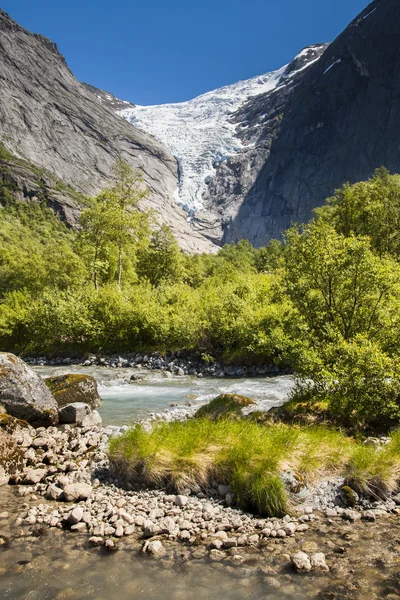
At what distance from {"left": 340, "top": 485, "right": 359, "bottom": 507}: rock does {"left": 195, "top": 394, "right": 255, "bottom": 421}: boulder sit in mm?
4917

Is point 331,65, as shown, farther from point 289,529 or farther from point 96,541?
point 96,541

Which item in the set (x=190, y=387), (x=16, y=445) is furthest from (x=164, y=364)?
(x=16, y=445)

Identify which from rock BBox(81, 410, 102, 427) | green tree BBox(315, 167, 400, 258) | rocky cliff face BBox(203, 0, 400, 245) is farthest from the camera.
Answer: rocky cliff face BBox(203, 0, 400, 245)

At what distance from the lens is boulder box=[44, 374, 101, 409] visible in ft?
52.9

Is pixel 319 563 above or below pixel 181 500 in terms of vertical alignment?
below

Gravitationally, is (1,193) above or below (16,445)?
above

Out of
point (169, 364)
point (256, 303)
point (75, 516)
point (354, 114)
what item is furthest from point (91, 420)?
point (354, 114)

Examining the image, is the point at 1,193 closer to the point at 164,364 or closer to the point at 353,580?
the point at 164,364

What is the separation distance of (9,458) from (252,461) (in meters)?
5.71

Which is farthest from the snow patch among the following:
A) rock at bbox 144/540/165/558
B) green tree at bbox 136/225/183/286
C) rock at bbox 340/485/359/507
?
rock at bbox 144/540/165/558

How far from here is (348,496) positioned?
7.92m

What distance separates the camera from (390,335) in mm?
12109

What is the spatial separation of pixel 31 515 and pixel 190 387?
1494 cm

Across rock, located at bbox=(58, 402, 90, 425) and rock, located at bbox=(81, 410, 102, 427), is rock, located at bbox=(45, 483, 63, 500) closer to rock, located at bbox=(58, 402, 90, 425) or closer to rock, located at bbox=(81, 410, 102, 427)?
rock, located at bbox=(81, 410, 102, 427)
